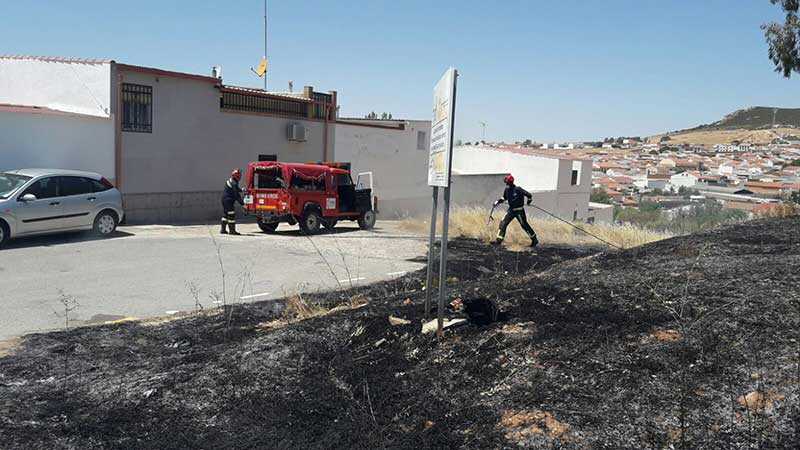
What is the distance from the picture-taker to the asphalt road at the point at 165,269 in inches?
360

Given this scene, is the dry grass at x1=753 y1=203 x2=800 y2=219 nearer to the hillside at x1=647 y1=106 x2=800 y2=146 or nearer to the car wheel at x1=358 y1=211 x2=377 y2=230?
the car wheel at x1=358 y1=211 x2=377 y2=230

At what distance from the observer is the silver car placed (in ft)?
44.9

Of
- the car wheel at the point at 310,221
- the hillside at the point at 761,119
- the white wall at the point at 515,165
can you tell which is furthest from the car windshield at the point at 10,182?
the hillside at the point at 761,119

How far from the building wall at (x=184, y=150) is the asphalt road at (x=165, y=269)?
196 cm

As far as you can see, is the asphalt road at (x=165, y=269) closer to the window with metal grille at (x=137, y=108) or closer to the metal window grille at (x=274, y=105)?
the window with metal grille at (x=137, y=108)

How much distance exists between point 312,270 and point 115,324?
508 centimetres


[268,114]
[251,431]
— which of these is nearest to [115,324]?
[251,431]

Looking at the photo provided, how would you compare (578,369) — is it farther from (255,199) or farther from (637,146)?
(637,146)

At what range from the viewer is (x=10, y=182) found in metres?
14.2

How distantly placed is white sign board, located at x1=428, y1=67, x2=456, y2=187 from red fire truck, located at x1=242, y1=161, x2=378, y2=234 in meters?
11.9

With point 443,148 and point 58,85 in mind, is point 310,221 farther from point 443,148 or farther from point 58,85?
point 443,148

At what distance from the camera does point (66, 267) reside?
469 inches

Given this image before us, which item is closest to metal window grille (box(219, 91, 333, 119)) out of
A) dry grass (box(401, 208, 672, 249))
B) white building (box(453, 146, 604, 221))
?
dry grass (box(401, 208, 672, 249))

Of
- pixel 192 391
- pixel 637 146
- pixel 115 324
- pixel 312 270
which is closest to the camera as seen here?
pixel 192 391
